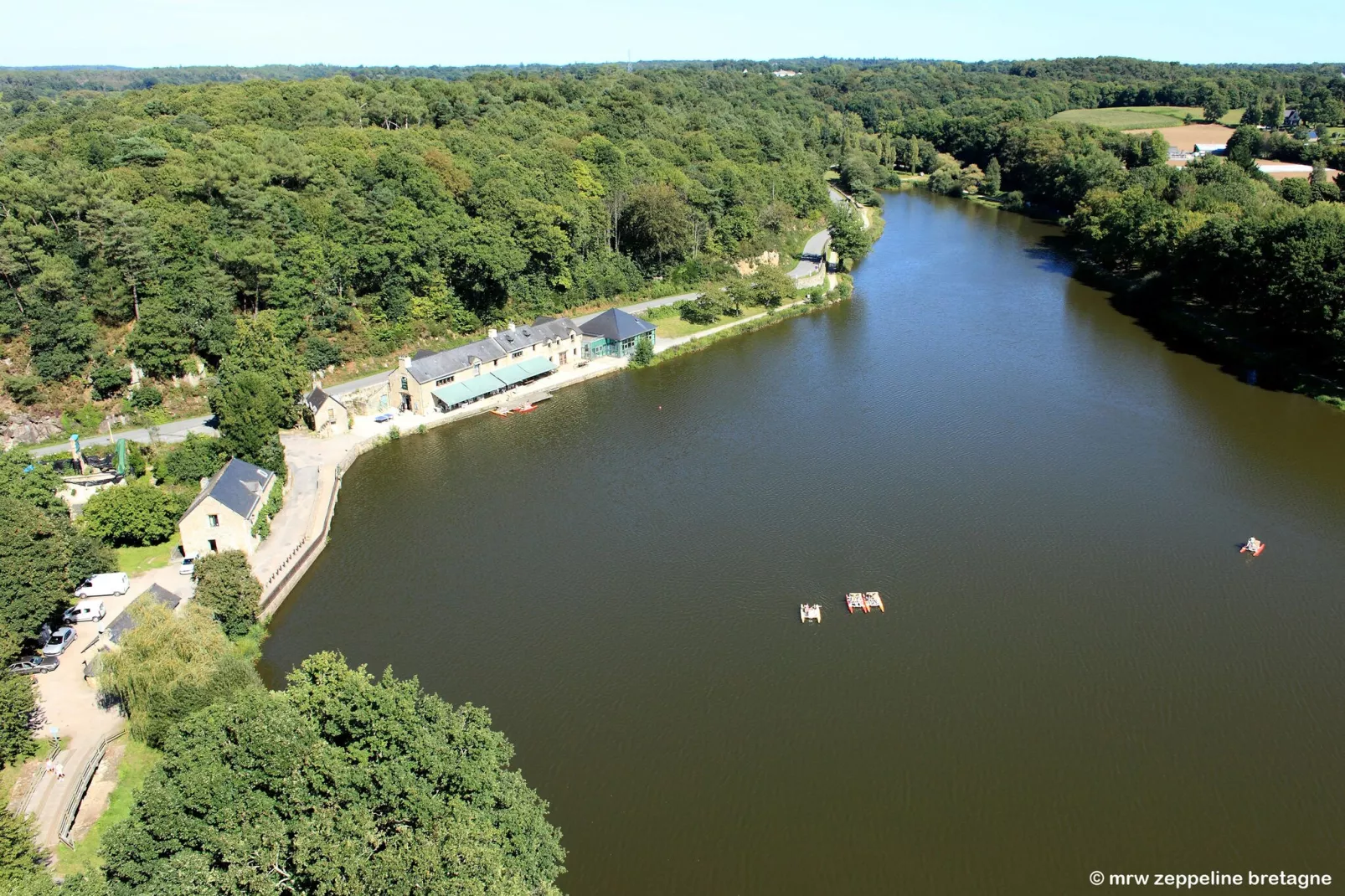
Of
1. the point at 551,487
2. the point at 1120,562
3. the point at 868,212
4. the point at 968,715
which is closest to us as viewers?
the point at 968,715

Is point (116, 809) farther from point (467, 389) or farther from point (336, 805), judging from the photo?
point (467, 389)

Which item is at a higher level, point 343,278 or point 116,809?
point 343,278

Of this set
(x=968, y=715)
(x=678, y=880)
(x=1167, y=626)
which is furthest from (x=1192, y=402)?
(x=678, y=880)

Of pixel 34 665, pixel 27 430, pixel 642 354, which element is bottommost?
pixel 34 665

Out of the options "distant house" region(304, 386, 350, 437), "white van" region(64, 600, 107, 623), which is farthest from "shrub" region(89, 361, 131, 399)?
"white van" region(64, 600, 107, 623)

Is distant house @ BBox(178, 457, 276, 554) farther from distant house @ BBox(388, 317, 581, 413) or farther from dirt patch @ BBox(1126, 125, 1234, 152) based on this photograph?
dirt patch @ BBox(1126, 125, 1234, 152)

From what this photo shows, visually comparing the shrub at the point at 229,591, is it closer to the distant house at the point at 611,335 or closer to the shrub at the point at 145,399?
the shrub at the point at 145,399

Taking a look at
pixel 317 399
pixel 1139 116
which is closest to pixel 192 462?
pixel 317 399

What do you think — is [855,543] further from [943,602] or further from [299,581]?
[299,581]
